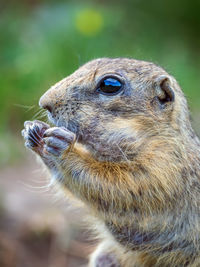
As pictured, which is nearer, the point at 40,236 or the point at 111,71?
the point at 111,71

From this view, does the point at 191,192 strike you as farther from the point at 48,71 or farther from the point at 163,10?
the point at 163,10

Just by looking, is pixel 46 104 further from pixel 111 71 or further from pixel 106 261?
pixel 106 261

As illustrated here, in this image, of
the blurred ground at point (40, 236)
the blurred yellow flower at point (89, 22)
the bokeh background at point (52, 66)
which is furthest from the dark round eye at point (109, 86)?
the blurred yellow flower at point (89, 22)

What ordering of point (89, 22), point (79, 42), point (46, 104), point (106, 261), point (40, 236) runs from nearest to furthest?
point (46, 104) → point (106, 261) → point (40, 236) → point (89, 22) → point (79, 42)

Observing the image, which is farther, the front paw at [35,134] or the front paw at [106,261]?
the front paw at [106,261]

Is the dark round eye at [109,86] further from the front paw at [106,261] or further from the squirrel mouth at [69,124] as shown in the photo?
the front paw at [106,261]

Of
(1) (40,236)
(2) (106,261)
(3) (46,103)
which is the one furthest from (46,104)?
(1) (40,236)

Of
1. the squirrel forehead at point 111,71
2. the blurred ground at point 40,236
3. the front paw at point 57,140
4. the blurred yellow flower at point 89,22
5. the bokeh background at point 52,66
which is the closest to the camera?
the front paw at point 57,140
